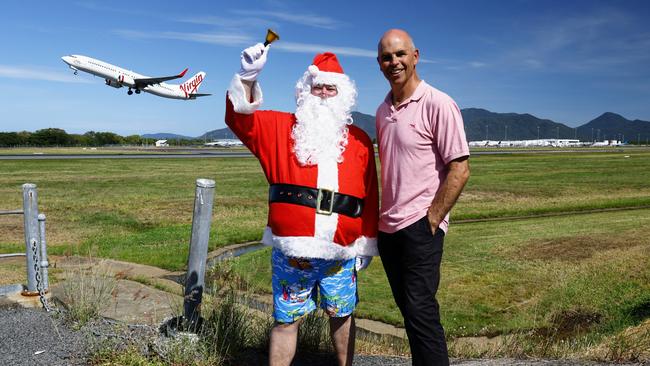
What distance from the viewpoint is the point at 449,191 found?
284 centimetres

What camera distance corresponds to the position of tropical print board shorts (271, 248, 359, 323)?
3080 mm

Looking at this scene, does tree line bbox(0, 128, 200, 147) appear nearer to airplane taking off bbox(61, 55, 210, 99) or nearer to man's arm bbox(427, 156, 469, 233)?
airplane taking off bbox(61, 55, 210, 99)

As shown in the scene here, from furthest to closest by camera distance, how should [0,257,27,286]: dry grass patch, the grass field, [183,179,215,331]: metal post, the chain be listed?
[0,257,27,286]: dry grass patch < the grass field < the chain < [183,179,215,331]: metal post

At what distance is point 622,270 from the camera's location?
24.6 ft

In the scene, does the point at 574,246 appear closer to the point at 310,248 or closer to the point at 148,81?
the point at 310,248

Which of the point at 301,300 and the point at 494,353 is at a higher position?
the point at 301,300

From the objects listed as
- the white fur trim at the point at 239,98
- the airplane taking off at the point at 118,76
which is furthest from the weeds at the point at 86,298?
the airplane taking off at the point at 118,76

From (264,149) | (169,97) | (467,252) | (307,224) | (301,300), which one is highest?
(169,97)

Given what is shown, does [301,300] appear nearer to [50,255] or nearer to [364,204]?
[364,204]

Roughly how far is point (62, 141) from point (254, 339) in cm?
10242

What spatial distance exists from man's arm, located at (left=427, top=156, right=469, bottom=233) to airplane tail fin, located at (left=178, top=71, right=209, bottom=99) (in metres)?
63.6

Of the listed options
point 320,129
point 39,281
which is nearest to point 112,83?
point 39,281

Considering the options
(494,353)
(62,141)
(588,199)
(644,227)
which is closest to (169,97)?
(62,141)

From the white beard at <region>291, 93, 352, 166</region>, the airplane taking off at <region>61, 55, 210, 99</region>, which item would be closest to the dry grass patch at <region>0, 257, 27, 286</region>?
the white beard at <region>291, 93, 352, 166</region>
